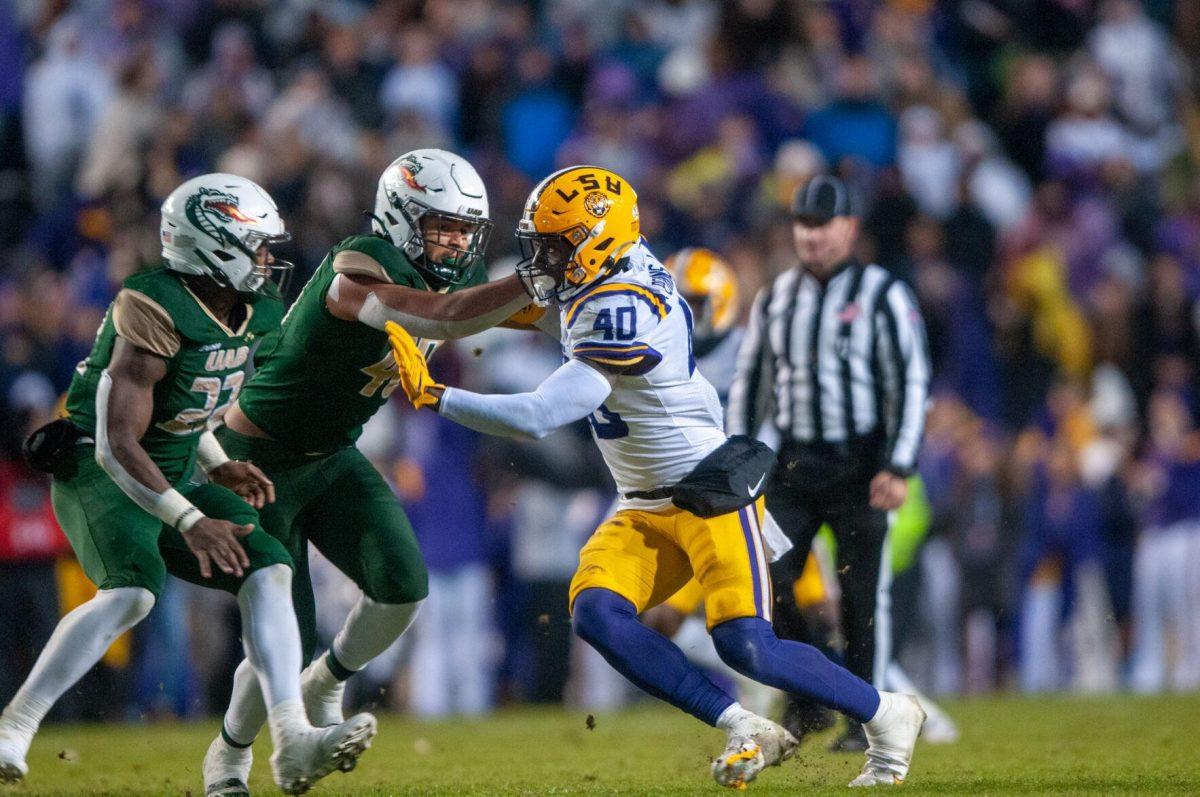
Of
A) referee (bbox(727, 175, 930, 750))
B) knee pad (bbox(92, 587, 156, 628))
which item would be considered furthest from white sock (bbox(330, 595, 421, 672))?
referee (bbox(727, 175, 930, 750))

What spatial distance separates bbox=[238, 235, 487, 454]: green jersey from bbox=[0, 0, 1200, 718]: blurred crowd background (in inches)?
149

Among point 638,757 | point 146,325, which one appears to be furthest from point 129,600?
point 638,757

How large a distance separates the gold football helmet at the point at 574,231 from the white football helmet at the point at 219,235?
798 mm

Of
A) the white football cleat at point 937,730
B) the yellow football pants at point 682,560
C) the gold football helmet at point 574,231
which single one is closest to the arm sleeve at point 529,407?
the gold football helmet at point 574,231

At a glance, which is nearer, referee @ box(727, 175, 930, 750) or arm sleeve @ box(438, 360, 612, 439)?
arm sleeve @ box(438, 360, 612, 439)

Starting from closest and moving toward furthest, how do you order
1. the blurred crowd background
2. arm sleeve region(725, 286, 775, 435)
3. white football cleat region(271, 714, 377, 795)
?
white football cleat region(271, 714, 377, 795), arm sleeve region(725, 286, 775, 435), the blurred crowd background

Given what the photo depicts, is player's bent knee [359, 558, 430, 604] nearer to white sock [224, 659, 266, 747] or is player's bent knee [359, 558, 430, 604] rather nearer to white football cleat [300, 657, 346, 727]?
white football cleat [300, 657, 346, 727]

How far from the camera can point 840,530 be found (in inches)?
265

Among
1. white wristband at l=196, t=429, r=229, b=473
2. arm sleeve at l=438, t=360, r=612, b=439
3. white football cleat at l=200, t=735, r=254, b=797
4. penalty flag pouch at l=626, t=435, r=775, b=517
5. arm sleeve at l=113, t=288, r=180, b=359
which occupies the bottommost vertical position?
white football cleat at l=200, t=735, r=254, b=797

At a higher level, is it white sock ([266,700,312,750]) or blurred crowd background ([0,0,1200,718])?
blurred crowd background ([0,0,1200,718])

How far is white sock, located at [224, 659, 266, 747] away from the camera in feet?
17.7

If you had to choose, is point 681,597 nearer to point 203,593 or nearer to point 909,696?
point 909,696

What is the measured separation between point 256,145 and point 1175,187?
677cm

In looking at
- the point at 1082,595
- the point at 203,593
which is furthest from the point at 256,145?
the point at 1082,595
